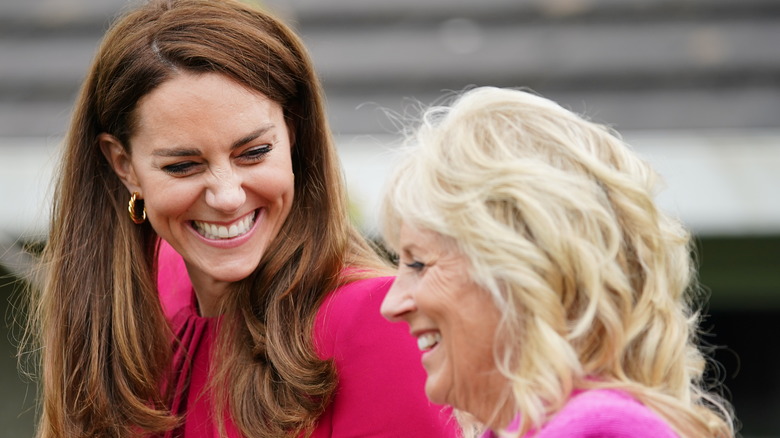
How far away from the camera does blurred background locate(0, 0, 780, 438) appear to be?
8031mm

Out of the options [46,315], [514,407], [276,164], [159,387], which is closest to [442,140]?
[514,407]

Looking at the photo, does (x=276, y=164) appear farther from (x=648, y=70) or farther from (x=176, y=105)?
(x=648, y=70)

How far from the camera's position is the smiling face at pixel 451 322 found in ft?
6.39

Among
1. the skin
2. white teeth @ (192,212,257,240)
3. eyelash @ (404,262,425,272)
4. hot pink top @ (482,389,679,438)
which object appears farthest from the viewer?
white teeth @ (192,212,257,240)

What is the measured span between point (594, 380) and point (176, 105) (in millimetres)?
1270

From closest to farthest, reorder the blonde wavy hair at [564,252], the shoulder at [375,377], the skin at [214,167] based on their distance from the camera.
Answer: the blonde wavy hair at [564,252]
the shoulder at [375,377]
the skin at [214,167]

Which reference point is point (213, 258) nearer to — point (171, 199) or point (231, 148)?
point (171, 199)

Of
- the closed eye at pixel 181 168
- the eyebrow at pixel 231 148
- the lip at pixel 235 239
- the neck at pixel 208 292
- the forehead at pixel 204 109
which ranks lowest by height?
the neck at pixel 208 292

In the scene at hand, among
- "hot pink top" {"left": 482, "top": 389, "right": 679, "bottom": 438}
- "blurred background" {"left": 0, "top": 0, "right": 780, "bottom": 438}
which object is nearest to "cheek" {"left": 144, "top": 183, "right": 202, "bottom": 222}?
"hot pink top" {"left": 482, "top": 389, "right": 679, "bottom": 438}

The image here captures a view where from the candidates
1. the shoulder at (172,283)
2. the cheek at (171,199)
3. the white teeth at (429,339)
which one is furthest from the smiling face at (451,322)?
the shoulder at (172,283)

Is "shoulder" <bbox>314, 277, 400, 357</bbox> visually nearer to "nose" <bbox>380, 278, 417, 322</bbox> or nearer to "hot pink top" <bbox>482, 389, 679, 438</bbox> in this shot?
"nose" <bbox>380, 278, 417, 322</bbox>

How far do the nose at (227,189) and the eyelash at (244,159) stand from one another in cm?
5

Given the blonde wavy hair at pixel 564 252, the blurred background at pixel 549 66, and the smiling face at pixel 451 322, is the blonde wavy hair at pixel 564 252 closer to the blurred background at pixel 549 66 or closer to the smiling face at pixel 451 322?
the smiling face at pixel 451 322

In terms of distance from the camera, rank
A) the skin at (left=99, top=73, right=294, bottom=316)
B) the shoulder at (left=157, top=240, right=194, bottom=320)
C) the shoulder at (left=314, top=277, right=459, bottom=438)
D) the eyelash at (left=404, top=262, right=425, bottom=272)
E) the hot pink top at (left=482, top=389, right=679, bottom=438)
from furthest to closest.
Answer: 1. the shoulder at (left=157, top=240, right=194, bottom=320)
2. the skin at (left=99, top=73, right=294, bottom=316)
3. the shoulder at (left=314, top=277, right=459, bottom=438)
4. the eyelash at (left=404, top=262, right=425, bottom=272)
5. the hot pink top at (left=482, top=389, right=679, bottom=438)
